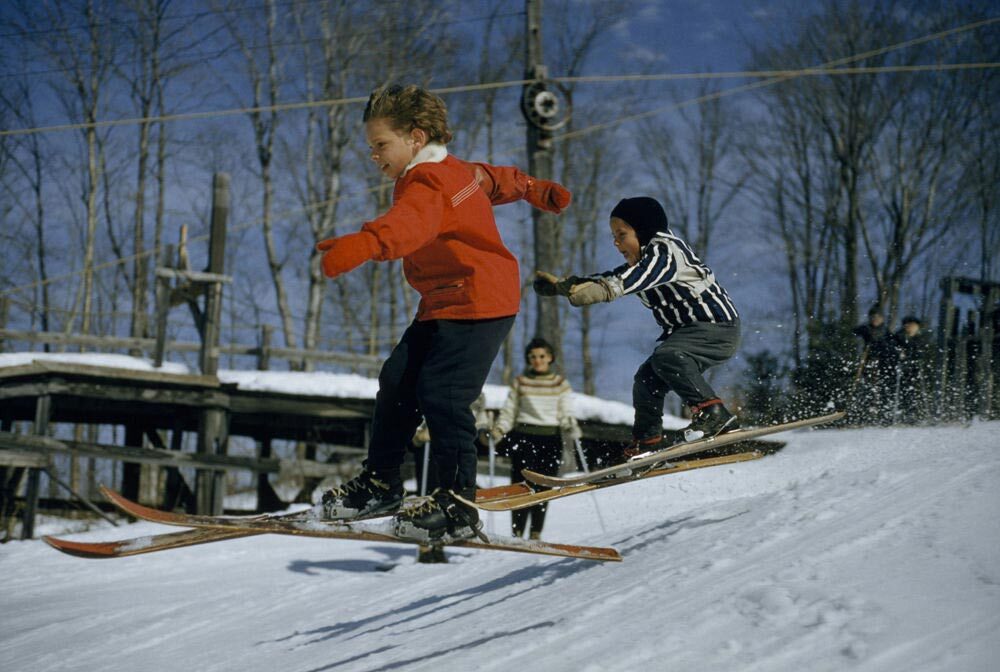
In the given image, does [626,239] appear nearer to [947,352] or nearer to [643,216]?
[643,216]

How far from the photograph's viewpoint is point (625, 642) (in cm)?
305

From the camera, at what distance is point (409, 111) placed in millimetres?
3188

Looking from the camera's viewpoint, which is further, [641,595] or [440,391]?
[641,595]

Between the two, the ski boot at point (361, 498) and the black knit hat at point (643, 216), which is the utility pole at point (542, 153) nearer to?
the black knit hat at point (643, 216)

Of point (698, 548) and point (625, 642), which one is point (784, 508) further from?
point (625, 642)

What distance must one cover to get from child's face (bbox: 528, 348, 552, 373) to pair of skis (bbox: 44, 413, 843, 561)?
1.77 metres

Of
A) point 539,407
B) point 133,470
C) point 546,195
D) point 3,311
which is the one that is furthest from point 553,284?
point 3,311

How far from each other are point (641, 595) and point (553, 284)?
4.80 ft

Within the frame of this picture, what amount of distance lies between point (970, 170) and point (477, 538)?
67.5 feet

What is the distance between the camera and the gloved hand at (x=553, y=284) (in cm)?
366

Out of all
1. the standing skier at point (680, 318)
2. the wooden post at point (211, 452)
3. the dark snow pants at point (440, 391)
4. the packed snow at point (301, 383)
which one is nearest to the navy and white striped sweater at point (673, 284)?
the standing skier at point (680, 318)

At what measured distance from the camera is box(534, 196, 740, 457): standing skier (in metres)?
4.13

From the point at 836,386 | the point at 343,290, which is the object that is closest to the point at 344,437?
the point at 343,290

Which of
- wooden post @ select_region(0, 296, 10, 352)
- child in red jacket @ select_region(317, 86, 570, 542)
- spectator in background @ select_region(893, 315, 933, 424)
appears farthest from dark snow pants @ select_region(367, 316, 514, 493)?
wooden post @ select_region(0, 296, 10, 352)
